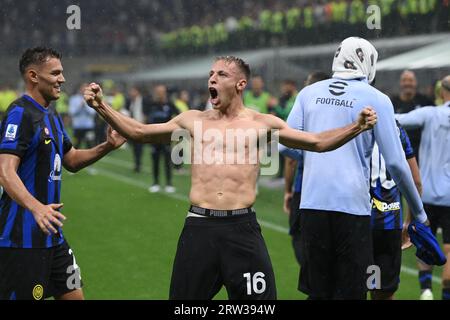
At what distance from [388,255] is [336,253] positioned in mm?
796

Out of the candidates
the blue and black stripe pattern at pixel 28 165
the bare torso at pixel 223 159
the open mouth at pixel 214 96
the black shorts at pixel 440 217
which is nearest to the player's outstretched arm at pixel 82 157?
the blue and black stripe pattern at pixel 28 165

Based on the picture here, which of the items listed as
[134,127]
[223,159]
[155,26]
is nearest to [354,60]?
[223,159]

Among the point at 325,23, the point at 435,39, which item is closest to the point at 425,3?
the point at 435,39

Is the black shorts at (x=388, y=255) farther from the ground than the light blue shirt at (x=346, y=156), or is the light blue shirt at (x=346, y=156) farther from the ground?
the light blue shirt at (x=346, y=156)

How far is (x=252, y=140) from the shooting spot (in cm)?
427

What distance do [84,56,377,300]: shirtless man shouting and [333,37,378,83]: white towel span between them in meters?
0.61

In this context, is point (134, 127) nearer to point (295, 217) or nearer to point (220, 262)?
point (220, 262)

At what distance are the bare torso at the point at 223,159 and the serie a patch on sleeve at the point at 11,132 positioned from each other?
945mm

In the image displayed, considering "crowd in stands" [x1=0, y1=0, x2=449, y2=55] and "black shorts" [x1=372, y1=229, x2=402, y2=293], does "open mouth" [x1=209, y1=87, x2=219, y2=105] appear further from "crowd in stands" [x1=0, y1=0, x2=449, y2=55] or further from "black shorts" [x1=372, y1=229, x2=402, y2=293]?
"crowd in stands" [x1=0, y1=0, x2=449, y2=55]

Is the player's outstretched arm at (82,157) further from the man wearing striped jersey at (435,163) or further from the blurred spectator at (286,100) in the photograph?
the blurred spectator at (286,100)

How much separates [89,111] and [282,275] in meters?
11.2

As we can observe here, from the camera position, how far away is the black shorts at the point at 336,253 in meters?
4.52
